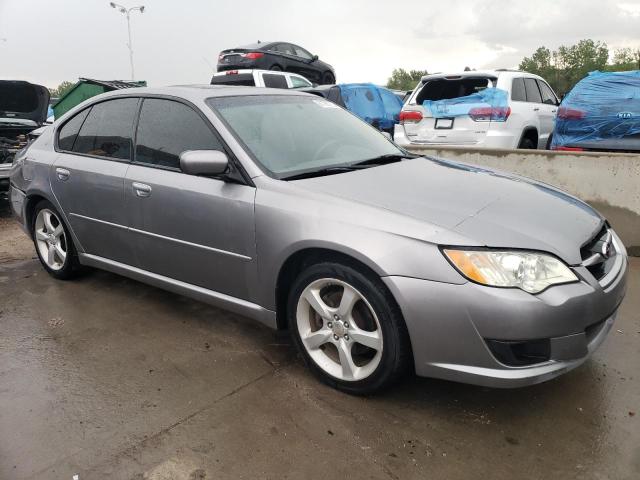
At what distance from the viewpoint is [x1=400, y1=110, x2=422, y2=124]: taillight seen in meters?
7.23

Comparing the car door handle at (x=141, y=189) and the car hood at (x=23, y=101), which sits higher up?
the car hood at (x=23, y=101)

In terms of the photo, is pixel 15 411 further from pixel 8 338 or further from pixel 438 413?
pixel 438 413

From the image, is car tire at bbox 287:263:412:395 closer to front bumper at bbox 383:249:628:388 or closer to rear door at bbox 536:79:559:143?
front bumper at bbox 383:249:628:388

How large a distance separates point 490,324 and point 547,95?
23.7 ft

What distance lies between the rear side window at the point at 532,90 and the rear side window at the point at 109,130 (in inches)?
226

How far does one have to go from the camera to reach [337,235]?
245cm

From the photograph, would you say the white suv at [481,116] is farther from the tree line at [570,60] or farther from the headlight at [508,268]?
the tree line at [570,60]

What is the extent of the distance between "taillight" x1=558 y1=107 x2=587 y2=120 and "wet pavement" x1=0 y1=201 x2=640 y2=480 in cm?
356

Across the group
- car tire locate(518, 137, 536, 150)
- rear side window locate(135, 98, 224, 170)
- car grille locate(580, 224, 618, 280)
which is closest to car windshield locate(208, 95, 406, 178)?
rear side window locate(135, 98, 224, 170)

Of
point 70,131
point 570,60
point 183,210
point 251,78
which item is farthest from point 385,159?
point 570,60

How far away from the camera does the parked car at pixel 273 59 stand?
535 inches

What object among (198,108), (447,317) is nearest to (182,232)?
(198,108)

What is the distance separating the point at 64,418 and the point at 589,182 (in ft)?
15.6

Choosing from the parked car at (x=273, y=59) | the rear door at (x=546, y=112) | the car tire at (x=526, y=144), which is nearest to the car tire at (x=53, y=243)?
the car tire at (x=526, y=144)
